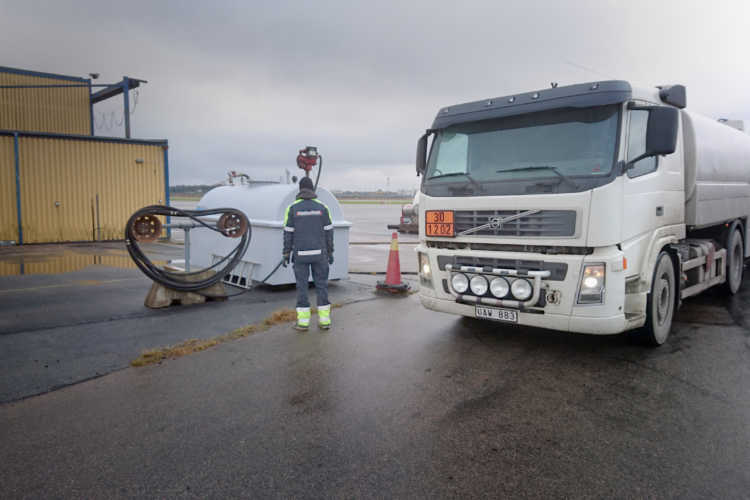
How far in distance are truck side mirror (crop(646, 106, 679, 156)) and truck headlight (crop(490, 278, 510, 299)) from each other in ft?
5.91

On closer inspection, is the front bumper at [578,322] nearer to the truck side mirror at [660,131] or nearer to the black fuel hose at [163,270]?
the truck side mirror at [660,131]

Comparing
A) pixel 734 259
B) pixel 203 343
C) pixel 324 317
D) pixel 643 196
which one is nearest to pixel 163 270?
pixel 203 343

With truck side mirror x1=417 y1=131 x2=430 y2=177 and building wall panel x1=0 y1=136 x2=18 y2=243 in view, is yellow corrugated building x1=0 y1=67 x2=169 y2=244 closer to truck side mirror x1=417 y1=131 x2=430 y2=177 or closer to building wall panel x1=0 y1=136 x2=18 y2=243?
building wall panel x1=0 y1=136 x2=18 y2=243

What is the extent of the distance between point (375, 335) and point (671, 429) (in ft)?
11.3

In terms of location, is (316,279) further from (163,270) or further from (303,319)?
(163,270)

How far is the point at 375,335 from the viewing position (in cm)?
638

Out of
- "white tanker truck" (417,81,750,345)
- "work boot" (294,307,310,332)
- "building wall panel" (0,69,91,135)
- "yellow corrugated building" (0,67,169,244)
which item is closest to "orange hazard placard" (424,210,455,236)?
"white tanker truck" (417,81,750,345)

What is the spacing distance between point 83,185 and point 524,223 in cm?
1865

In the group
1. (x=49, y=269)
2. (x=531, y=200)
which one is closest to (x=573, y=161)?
(x=531, y=200)

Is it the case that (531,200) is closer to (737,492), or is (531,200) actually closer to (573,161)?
(573,161)

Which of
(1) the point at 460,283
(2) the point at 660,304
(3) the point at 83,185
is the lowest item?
(2) the point at 660,304

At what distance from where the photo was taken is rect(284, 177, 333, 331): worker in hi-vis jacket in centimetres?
661

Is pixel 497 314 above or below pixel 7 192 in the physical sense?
below

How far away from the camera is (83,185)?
18.9m
